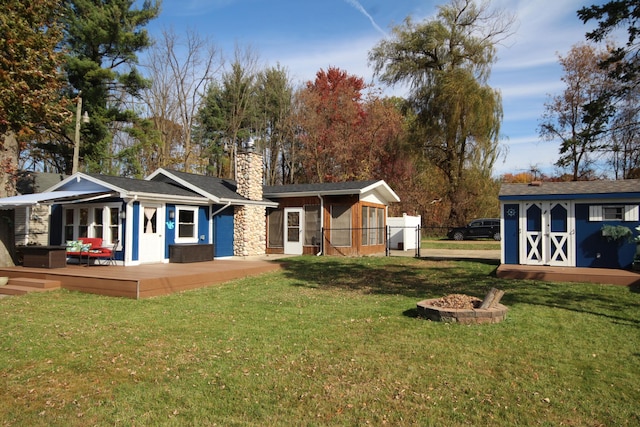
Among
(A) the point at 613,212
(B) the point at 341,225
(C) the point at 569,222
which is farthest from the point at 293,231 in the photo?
(A) the point at 613,212

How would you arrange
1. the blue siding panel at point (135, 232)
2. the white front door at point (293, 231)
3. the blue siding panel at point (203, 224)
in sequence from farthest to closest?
the white front door at point (293, 231), the blue siding panel at point (203, 224), the blue siding panel at point (135, 232)

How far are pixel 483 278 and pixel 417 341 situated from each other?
21.6 ft

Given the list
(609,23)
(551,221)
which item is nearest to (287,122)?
(551,221)

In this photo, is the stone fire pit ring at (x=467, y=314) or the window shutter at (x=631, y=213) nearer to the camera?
the stone fire pit ring at (x=467, y=314)

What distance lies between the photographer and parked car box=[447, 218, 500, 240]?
26.4m

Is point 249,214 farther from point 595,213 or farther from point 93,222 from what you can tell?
point 595,213

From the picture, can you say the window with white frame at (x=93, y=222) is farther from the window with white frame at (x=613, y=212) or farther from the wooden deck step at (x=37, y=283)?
the window with white frame at (x=613, y=212)

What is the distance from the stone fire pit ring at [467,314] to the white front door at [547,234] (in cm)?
693

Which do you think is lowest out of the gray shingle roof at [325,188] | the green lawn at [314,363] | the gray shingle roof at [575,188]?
the green lawn at [314,363]

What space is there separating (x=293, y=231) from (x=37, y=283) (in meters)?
9.94

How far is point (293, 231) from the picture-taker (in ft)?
61.8

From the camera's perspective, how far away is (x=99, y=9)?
21.5 meters

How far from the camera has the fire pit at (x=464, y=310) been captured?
6.83 metres

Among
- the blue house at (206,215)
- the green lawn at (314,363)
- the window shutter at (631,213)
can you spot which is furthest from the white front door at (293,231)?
the window shutter at (631,213)
